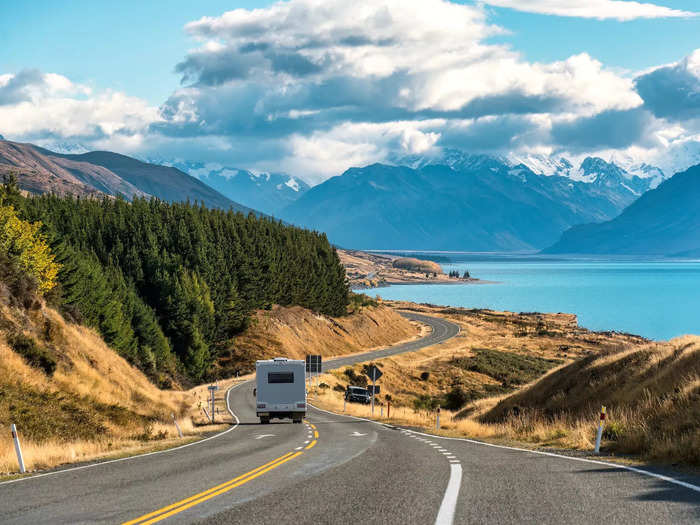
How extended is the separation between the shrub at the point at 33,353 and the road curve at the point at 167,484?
1379 cm

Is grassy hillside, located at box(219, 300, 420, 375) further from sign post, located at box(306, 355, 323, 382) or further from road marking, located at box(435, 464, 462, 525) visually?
road marking, located at box(435, 464, 462, 525)

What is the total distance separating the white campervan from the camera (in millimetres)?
40969

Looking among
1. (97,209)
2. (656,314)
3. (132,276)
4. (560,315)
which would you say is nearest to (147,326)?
(132,276)

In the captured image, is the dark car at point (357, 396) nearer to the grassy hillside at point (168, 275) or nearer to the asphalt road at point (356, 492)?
the grassy hillside at point (168, 275)

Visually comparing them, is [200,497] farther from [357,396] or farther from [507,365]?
[507,365]

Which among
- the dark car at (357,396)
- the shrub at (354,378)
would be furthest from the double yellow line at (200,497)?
the shrub at (354,378)

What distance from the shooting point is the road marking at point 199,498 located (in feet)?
29.7

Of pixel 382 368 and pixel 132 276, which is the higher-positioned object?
pixel 132 276

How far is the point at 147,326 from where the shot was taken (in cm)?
6888

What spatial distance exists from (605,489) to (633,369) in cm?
1951

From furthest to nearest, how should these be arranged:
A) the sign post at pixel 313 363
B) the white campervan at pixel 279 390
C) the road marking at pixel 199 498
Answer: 1. the sign post at pixel 313 363
2. the white campervan at pixel 279 390
3. the road marking at pixel 199 498

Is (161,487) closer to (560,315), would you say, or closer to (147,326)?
(147,326)

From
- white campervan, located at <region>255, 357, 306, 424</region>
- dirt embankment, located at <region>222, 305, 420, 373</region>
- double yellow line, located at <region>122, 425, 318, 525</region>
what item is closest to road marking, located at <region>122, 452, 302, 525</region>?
double yellow line, located at <region>122, 425, 318, 525</region>

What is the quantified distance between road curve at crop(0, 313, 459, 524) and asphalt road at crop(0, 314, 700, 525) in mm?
26
